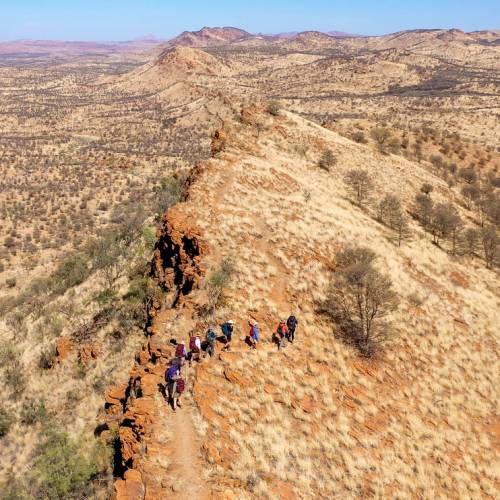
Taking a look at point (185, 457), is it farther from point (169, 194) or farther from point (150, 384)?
point (169, 194)

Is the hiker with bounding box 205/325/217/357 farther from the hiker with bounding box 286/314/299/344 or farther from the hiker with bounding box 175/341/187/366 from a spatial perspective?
the hiker with bounding box 286/314/299/344

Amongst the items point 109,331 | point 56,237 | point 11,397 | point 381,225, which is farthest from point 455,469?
point 56,237

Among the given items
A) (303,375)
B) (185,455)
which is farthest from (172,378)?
(303,375)

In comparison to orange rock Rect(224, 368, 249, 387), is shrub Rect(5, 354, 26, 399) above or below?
below

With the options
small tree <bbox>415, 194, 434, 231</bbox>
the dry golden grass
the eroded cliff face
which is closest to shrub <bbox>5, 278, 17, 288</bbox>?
the eroded cliff face

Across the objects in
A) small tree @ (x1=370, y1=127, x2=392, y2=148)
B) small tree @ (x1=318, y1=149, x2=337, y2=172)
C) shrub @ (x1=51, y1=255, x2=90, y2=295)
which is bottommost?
shrub @ (x1=51, y1=255, x2=90, y2=295)

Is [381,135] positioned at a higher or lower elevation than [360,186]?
lower

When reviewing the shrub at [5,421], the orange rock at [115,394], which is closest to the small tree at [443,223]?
the orange rock at [115,394]
